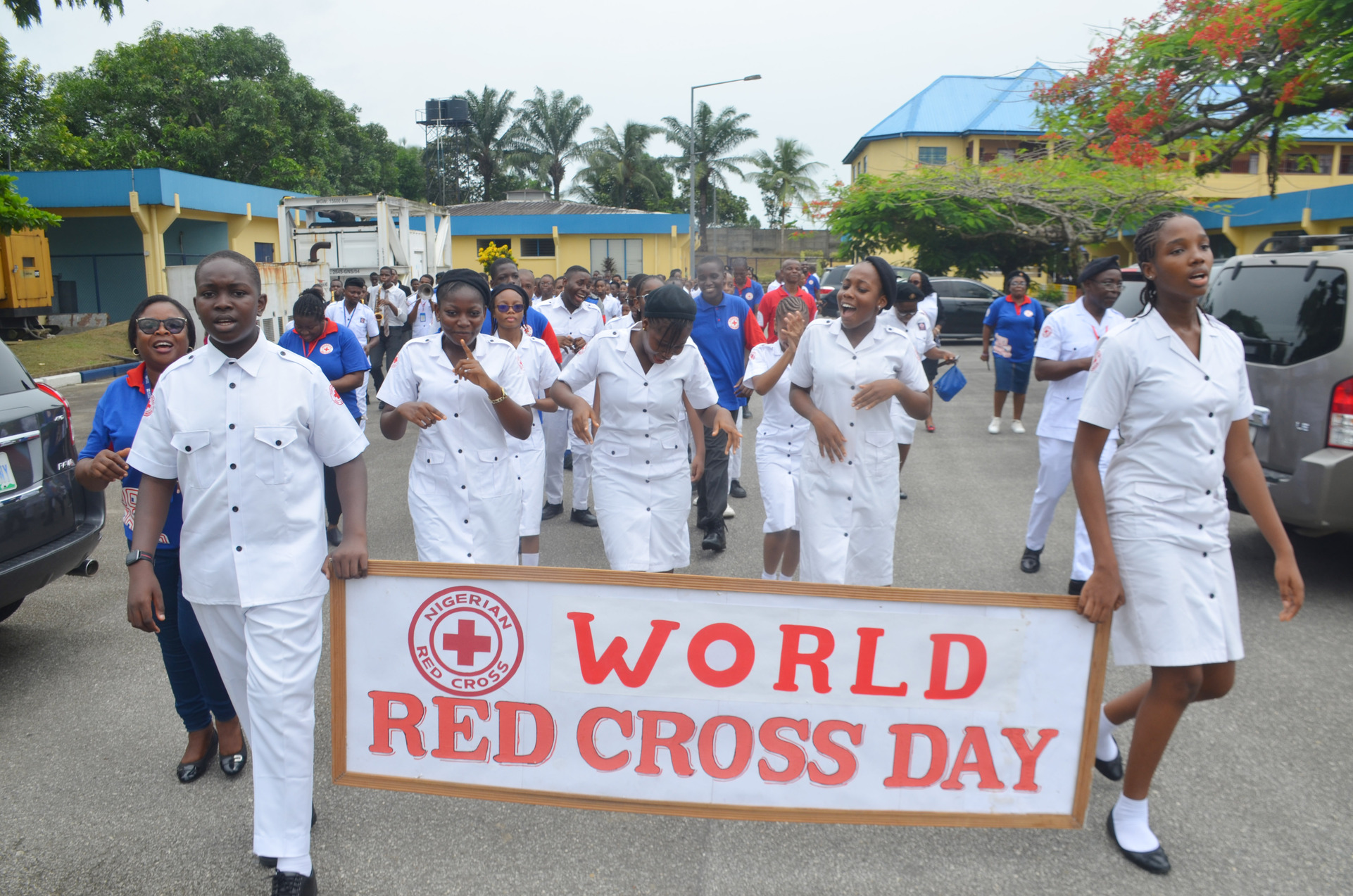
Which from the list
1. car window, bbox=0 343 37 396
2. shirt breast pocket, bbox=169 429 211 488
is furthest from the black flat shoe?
car window, bbox=0 343 37 396

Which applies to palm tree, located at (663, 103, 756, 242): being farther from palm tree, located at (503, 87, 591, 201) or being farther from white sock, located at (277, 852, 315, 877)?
white sock, located at (277, 852, 315, 877)

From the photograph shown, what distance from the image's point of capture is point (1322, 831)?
3227 millimetres

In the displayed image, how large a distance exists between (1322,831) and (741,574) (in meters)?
3.37

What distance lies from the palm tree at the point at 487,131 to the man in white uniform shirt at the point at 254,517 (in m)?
54.8

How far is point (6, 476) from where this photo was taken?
14.3ft

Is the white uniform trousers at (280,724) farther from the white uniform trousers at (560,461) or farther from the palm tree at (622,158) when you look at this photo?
the palm tree at (622,158)

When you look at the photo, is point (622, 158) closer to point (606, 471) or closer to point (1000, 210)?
point (1000, 210)

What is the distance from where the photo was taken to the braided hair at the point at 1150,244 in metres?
3.11

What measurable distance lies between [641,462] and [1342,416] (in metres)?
3.66

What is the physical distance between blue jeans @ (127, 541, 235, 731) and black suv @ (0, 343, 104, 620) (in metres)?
1.23

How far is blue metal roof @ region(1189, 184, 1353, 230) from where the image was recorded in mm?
23734

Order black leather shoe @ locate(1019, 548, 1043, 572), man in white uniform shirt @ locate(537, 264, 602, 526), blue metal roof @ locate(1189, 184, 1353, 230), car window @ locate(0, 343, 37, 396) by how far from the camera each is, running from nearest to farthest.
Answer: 1. car window @ locate(0, 343, 37, 396)
2. black leather shoe @ locate(1019, 548, 1043, 572)
3. man in white uniform shirt @ locate(537, 264, 602, 526)
4. blue metal roof @ locate(1189, 184, 1353, 230)

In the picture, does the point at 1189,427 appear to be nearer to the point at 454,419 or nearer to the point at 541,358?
the point at 454,419

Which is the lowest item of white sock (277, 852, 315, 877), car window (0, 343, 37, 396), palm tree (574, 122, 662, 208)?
white sock (277, 852, 315, 877)
